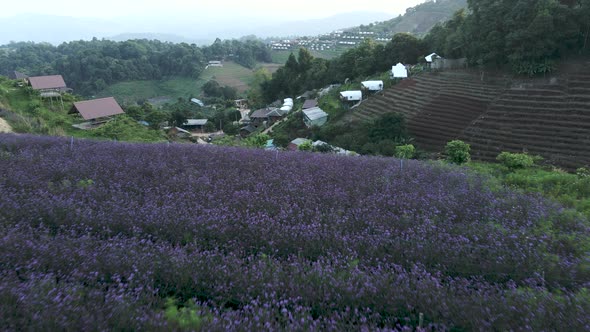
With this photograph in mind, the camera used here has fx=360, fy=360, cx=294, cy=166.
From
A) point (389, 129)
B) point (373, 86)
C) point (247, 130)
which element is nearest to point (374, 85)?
point (373, 86)

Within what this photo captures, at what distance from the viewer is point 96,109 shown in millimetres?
27406

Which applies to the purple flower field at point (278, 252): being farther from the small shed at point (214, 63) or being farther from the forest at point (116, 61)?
the small shed at point (214, 63)

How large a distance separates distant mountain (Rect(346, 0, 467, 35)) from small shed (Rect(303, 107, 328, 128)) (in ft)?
322

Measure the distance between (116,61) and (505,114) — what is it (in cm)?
9536

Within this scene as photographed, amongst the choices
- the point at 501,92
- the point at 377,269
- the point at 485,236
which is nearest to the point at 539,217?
the point at 485,236

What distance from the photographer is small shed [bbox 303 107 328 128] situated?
36.1m

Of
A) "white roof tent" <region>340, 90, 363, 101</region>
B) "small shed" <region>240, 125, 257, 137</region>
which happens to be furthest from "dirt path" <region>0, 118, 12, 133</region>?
"small shed" <region>240, 125, 257, 137</region>

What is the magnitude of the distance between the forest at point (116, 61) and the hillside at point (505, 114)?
79029mm

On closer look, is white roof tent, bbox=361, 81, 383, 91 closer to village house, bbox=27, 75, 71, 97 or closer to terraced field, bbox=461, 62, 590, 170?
terraced field, bbox=461, 62, 590, 170

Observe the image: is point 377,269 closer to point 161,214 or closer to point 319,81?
point 161,214

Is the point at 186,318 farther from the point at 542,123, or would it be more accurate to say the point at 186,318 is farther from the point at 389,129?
the point at 542,123

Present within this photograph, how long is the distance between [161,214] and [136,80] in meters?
101

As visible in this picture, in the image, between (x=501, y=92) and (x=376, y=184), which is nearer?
(x=376, y=184)

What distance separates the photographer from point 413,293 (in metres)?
2.70
